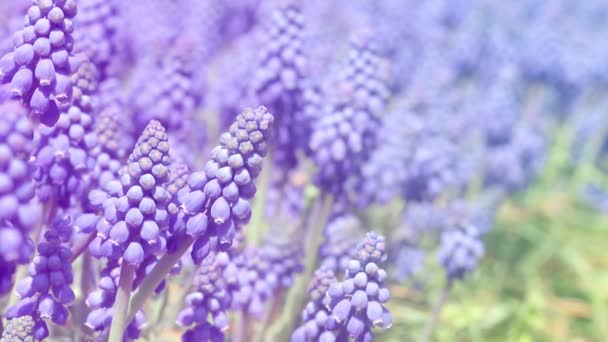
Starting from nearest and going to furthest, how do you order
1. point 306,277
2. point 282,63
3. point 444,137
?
point 306,277, point 282,63, point 444,137

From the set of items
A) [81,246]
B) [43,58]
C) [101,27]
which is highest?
[101,27]

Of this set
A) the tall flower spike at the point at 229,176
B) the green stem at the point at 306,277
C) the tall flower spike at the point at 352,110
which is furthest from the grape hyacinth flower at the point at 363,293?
the tall flower spike at the point at 352,110

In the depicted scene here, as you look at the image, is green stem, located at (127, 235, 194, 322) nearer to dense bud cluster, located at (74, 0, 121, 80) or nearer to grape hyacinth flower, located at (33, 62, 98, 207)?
grape hyacinth flower, located at (33, 62, 98, 207)

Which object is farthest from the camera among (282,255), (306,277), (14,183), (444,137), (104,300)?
(444,137)

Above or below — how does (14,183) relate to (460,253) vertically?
below

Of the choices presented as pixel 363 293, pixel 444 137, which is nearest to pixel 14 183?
pixel 363 293

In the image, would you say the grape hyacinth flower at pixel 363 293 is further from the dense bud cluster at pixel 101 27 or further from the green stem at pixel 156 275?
the dense bud cluster at pixel 101 27

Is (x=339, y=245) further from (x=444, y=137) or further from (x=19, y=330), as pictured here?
(x=444, y=137)
